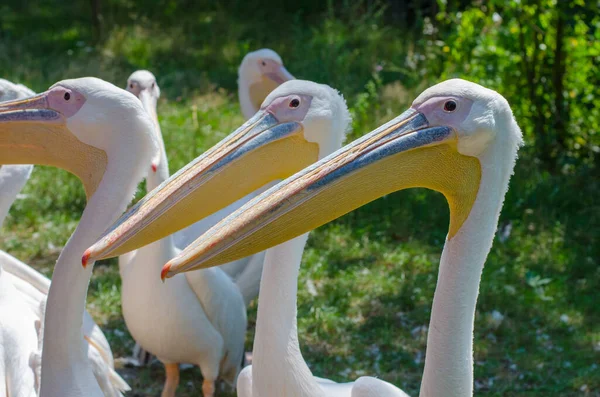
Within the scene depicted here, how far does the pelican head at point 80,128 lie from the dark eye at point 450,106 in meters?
0.91

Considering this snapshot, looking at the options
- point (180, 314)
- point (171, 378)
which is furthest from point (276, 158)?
point (171, 378)

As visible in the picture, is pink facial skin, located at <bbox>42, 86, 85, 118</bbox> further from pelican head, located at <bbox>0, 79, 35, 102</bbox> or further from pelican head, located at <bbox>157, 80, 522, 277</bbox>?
pelican head, located at <bbox>0, 79, 35, 102</bbox>

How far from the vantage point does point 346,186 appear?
229cm

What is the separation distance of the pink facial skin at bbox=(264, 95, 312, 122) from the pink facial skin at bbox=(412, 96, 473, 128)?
64cm

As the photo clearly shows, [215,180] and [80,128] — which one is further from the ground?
[80,128]

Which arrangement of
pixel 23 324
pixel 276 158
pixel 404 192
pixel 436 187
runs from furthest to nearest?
pixel 404 192, pixel 23 324, pixel 276 158, pixel 436 187

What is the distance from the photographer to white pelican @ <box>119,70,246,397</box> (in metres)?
3.85

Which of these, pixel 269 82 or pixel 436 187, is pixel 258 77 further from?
pixel 436 187

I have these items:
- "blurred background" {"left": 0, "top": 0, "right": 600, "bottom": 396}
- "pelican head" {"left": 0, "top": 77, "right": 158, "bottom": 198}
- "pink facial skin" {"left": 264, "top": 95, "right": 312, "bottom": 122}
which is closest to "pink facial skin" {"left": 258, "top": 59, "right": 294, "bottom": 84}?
"blurred background" {"left": 0, "top": 0, "right": 600, "bottom": 396}

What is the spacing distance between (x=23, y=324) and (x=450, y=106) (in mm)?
1769

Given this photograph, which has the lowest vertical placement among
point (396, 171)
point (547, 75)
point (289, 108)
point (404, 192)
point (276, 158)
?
point (396, 171)

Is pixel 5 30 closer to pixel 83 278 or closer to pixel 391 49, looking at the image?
pixel 391 49

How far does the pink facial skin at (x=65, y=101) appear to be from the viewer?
8.93ft

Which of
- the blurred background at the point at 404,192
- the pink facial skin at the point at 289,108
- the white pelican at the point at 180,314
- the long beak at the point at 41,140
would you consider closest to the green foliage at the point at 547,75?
the blurred background at the point at 404,192
